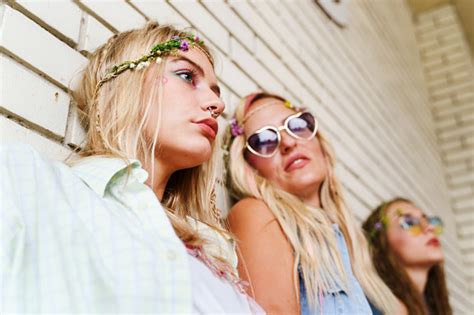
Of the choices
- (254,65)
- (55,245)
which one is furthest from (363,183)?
(55,245)

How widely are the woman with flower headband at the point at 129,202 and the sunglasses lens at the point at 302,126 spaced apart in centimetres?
58

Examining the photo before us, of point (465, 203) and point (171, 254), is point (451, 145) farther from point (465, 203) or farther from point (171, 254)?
point (171, 254)

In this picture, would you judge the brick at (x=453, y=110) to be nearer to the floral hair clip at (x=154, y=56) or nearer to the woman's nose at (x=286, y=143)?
the woman's nose at (x=286, y=143)

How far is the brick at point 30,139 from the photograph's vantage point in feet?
4.30

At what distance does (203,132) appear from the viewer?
1.53 metres

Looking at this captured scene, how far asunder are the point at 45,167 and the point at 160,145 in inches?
14.4

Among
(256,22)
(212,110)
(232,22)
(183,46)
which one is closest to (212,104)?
(212,110)

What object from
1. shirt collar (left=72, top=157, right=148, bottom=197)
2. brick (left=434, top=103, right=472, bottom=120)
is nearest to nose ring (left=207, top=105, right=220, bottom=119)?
shirt collar (left=72, top=157, right=148, bottom=197)

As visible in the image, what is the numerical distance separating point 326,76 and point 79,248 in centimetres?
251

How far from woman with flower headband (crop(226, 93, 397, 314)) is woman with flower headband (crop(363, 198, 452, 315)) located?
1.92 ft

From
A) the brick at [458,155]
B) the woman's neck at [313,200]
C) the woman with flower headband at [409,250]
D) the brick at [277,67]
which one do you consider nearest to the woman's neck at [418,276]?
the woman with flower headband at [409,250]

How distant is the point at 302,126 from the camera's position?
226 centimetres

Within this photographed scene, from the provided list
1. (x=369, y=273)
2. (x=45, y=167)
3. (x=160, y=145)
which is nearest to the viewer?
(x=45, y=167)

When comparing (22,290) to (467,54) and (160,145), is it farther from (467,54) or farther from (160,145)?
(467,54)
